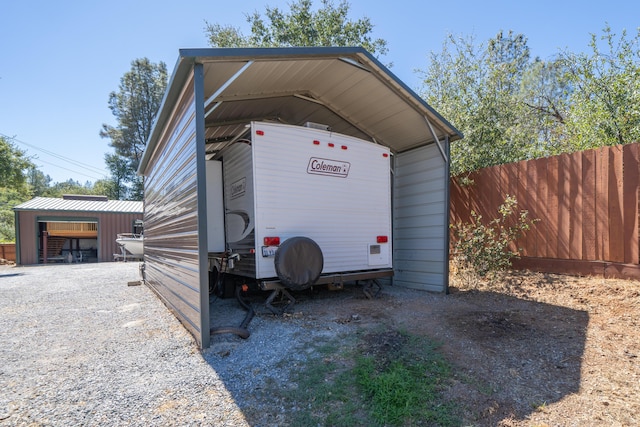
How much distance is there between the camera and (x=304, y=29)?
1638cm

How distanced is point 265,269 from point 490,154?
641cm

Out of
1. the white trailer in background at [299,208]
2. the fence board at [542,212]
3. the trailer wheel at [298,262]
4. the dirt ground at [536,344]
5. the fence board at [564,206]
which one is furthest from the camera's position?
the fence board at [542,212]

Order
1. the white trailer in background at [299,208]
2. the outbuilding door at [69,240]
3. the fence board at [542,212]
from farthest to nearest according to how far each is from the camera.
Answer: the outbuilding door at [69,240] → the fence board at [542,212] → the white trailer in background at [299,208]

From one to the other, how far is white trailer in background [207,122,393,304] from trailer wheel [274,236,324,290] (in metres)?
0.01

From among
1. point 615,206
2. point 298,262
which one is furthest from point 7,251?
point 615,206

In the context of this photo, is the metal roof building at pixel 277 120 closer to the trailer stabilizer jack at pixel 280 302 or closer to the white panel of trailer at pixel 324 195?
the white panel of trailer at pixel 324 195

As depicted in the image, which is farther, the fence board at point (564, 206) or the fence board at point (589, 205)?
the fence board at point (564, 206)

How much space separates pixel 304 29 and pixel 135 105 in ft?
63.0

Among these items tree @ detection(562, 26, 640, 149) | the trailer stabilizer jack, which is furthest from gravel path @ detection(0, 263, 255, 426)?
tree @ detection(562, 26, 640, 149)

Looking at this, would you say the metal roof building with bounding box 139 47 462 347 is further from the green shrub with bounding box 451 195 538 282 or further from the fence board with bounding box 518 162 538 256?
the fence board with bounding box 518 162 538 256

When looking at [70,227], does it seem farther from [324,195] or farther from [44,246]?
[324,195]

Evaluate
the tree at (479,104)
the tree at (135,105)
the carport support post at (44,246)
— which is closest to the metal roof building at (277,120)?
the tree at (479,104)

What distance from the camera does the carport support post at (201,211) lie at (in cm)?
364

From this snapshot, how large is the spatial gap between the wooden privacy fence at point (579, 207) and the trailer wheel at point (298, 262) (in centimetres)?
419
